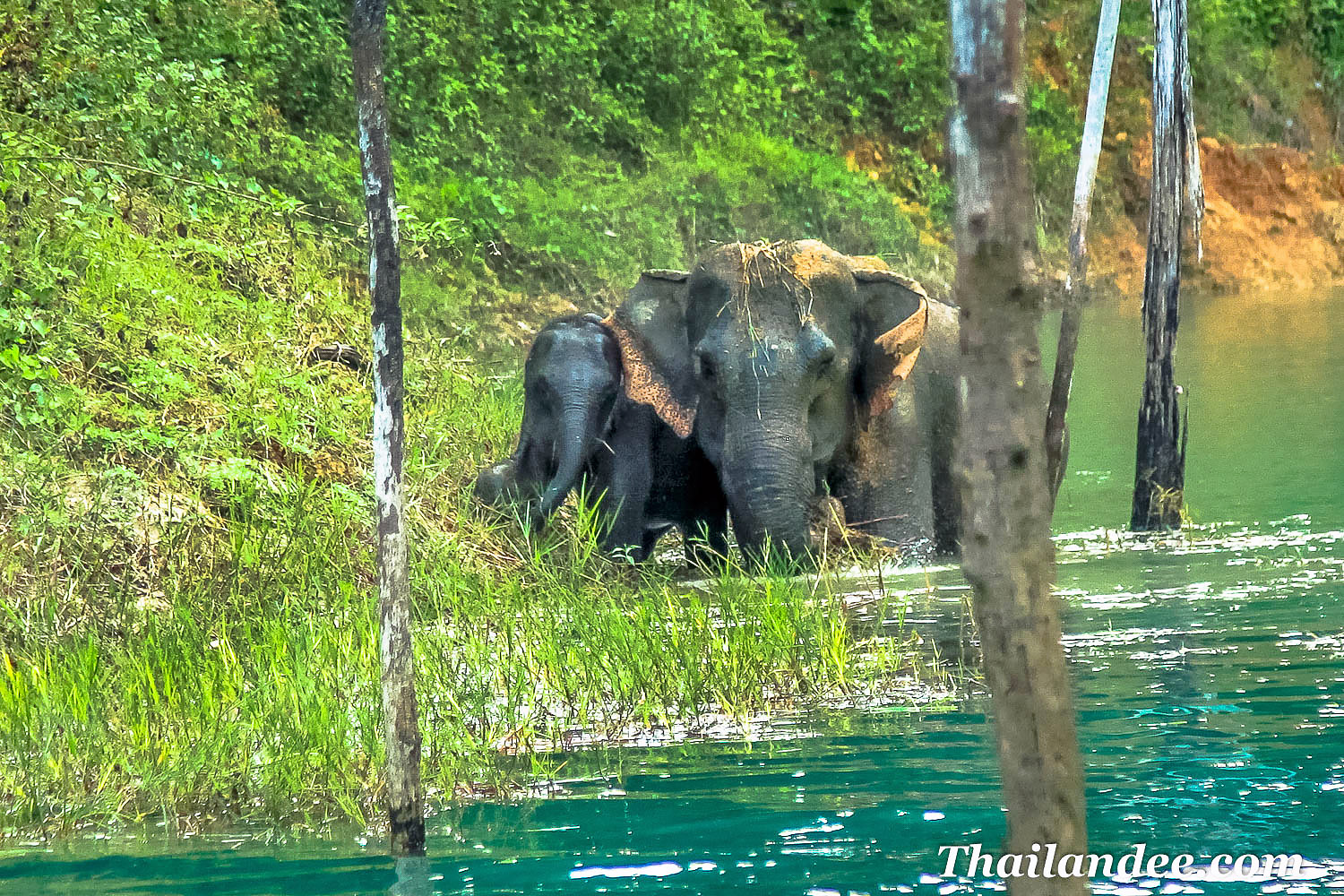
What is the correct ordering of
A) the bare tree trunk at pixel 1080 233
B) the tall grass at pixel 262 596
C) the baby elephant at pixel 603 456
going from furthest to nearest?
the baby elephant at pixel 603 456 < the bare tree trunk at pixel 1080 233 < the tall grass at pixel 262 596

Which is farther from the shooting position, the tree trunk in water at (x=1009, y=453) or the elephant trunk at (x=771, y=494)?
the elephant trunk at (x=771, y=494)

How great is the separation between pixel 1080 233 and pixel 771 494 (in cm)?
217

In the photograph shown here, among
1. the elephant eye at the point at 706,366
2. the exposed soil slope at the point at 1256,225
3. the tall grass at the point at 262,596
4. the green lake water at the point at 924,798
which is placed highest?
the exposed soil slope at the point at 1256,225

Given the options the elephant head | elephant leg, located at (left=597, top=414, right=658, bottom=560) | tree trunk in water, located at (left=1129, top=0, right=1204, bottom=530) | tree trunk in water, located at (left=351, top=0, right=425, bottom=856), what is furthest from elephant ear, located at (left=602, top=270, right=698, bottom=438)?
tree trunk in water, located at (left=351, top=0, right=425, bottom=856)

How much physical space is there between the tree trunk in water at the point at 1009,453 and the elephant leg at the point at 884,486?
26.1 feet

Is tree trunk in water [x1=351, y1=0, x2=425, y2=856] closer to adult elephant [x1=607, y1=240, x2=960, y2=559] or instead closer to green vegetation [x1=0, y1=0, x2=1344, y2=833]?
green vegetation [x1=0, y1=0, x2=1344, y2=833]

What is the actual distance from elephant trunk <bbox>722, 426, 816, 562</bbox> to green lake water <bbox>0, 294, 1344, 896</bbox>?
129cm

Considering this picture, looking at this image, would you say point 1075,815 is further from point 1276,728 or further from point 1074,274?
point 1074,274

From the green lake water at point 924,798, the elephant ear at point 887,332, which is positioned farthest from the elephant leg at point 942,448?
the green lake water at point 924,798

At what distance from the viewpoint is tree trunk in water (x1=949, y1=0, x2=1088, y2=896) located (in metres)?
3.42

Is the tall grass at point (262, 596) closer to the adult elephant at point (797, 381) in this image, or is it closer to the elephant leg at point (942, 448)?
the adult elephant at point (797, 381)

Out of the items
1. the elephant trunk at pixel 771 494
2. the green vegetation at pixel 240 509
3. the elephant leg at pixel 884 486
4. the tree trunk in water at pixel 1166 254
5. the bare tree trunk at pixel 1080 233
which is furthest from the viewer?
the elephant leg at pixel 884 486

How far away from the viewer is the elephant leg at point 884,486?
1155cm

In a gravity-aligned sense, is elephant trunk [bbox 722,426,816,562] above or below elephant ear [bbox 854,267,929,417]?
below
